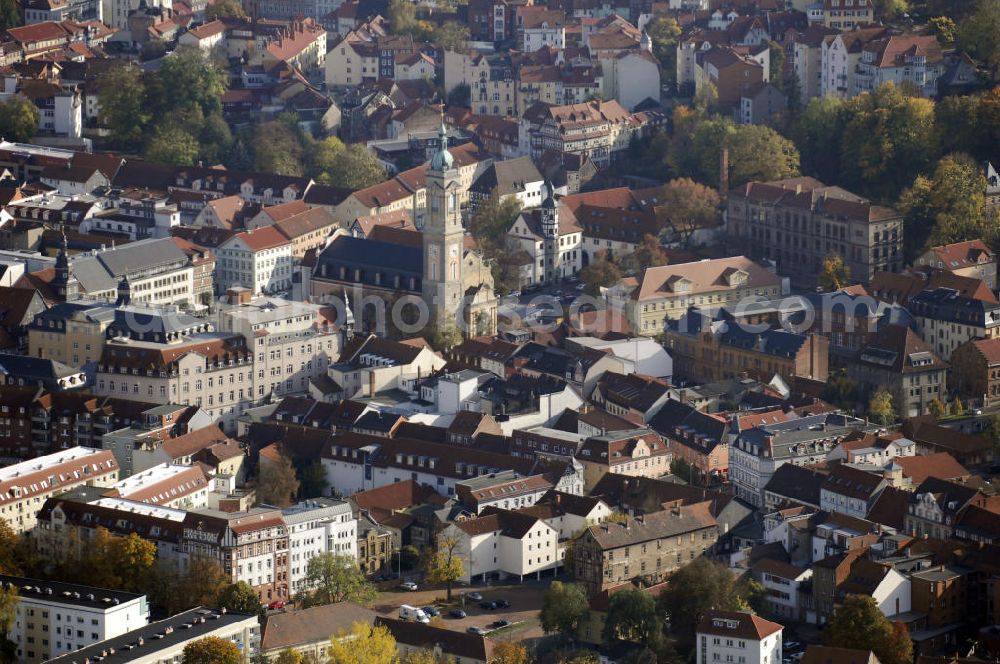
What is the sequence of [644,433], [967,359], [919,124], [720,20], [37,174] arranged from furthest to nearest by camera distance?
[720,20]
[37,174]
[919,124]
[967,359]
[644,433]

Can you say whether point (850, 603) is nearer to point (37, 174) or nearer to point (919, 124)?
point (919, 124)

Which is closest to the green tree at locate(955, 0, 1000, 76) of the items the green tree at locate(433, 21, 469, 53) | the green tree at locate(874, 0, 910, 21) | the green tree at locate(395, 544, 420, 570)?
the green tree at locate(874, 0, 910, 21)

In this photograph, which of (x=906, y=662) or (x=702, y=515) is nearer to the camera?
(x=906, y=662)

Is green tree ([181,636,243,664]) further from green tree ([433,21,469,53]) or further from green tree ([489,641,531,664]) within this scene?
green tree ([433,21,469,53])

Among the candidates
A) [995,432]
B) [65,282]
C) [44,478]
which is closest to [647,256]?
[65,282]

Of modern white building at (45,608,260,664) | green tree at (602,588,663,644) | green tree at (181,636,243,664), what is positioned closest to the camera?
green tree at (181,636,243,664)

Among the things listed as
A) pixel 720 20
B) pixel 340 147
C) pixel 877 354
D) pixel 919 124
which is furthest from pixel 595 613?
pixel 720 20
